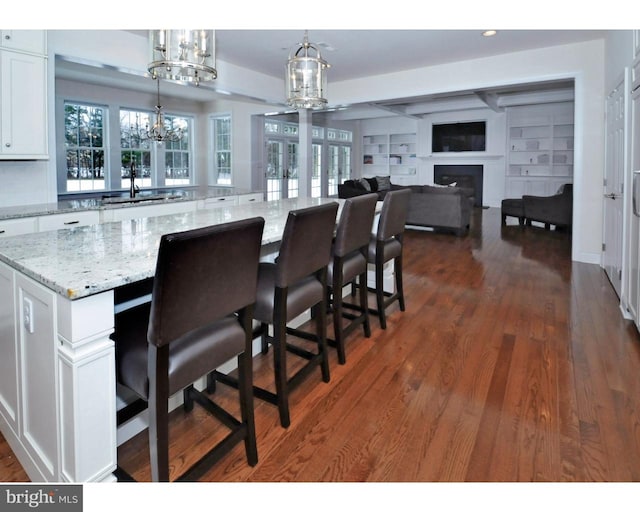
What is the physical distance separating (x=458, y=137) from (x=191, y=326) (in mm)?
12059

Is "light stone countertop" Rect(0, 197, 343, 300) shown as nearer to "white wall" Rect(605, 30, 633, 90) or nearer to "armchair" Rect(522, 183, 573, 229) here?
"white wall" Rect(605, 30, 633, 90)

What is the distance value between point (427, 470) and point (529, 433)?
55 cm

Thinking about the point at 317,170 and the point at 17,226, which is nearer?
the point at 17,226

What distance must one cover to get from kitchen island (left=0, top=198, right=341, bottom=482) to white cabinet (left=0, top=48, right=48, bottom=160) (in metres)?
2.11

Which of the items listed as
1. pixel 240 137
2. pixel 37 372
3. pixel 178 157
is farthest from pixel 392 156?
pixel 37 372

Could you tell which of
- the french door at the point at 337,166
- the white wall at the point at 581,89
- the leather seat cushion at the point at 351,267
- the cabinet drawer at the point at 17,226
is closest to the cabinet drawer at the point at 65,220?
the cabinet drawer at the point at 17,226

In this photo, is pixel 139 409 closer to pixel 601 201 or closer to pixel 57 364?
pixel 57 364

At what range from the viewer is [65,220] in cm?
350

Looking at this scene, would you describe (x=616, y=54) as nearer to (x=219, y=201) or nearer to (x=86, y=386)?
(x=219, y=201)

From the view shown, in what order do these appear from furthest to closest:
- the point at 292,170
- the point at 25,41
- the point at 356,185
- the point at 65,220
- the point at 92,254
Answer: the point at 292,170 → the point at 356,185 → the point at 65,220 → the point at 25,41 → the point at 92,254

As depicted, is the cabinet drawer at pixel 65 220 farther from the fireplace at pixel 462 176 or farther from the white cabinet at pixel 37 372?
the fireplace at pixel 462 176

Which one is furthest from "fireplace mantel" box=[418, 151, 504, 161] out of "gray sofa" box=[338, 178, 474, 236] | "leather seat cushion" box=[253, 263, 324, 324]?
"leather seat cushion" box=[253, 263, 324, 324]

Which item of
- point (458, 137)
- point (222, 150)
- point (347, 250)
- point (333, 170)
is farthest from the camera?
point (333, 170)
